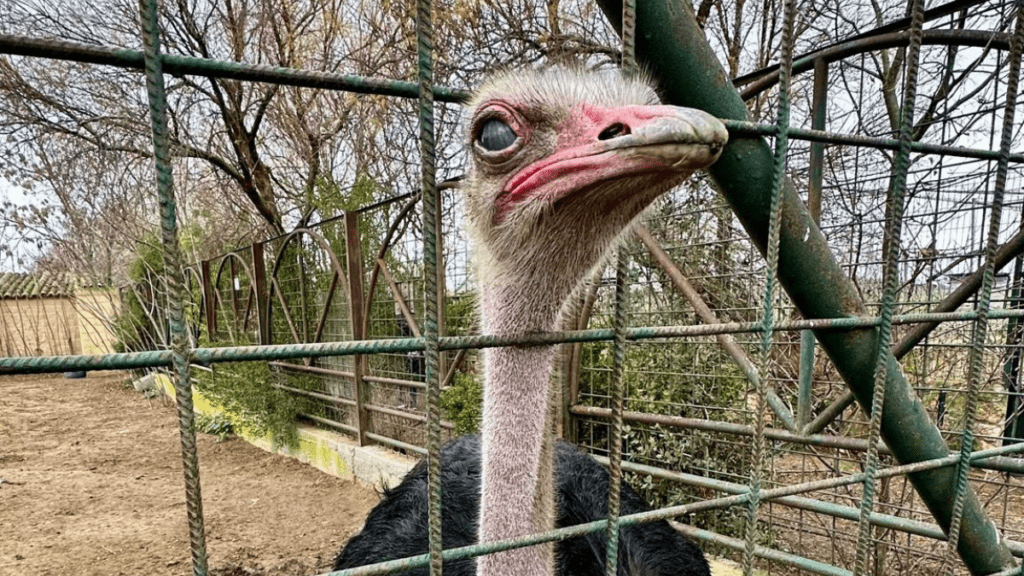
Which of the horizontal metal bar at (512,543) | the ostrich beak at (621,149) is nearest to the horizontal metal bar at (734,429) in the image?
the horizontal metal bar at (512,543)

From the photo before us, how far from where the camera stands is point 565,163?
0.93 meters

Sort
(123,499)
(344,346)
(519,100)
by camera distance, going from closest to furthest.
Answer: (344,346) → (519,100) → (123,499)

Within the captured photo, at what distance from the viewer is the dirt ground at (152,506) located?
421 cm

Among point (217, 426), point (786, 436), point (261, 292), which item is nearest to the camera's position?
point (786, 436)

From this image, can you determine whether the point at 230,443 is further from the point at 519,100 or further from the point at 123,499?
the point at 519,100

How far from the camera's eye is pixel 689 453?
3.69m

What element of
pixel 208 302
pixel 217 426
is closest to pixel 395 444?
pixel 217 426

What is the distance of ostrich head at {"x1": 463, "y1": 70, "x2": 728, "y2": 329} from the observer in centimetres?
82

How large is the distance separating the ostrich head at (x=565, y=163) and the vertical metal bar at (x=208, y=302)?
28.6 feet

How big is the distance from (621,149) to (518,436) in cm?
54

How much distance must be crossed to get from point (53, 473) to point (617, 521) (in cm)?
765

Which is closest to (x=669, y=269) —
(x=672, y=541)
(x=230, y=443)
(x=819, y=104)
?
(x=819, y=104)

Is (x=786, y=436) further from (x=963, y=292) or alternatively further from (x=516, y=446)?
(x=516, y=446)

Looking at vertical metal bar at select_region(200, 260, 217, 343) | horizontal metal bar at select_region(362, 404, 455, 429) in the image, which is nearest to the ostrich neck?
horizontal metal bar at select_region(362, 404, 455, 429)
